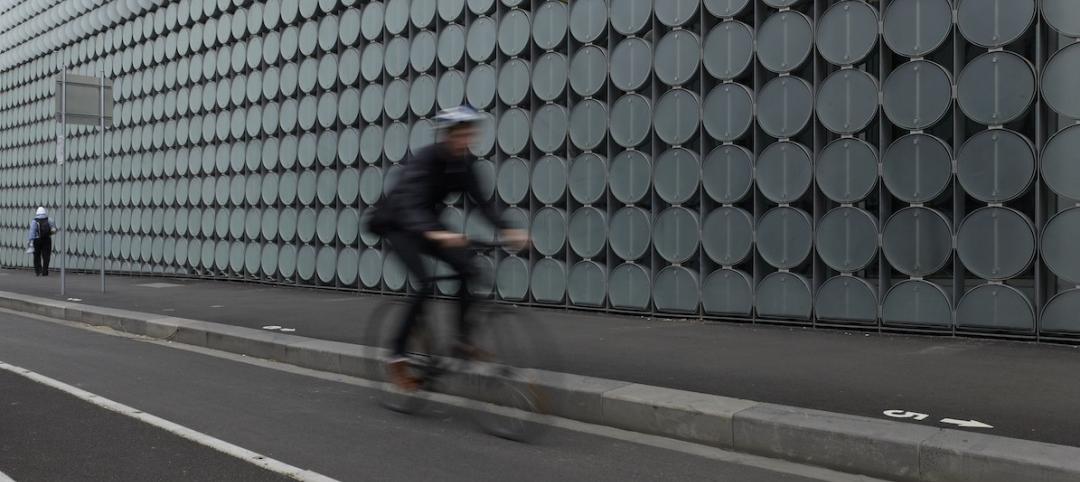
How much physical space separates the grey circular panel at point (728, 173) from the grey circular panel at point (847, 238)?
3.47 feet

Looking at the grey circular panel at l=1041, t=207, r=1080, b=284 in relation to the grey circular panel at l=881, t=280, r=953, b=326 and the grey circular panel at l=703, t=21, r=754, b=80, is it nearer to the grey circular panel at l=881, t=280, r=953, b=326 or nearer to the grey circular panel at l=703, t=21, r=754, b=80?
the grey circular panel at l=881, t=280, r=953, b=326

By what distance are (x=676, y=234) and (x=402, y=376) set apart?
19.4ft

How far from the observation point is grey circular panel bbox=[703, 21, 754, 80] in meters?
10.4

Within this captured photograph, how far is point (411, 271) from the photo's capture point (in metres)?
5.47

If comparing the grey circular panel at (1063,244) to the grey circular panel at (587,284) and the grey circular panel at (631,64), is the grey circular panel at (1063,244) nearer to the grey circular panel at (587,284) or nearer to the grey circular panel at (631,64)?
the grey circular panel at (631,64)

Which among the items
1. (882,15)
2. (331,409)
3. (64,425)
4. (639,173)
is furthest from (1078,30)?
(64,425)

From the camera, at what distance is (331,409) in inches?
249

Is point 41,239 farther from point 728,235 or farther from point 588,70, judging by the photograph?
point 728,235

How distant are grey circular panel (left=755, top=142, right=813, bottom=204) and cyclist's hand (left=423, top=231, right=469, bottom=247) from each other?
19.0 ft

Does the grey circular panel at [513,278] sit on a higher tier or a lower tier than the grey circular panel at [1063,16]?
lower

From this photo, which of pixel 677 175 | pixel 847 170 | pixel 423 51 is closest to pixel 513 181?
pixel 677 175

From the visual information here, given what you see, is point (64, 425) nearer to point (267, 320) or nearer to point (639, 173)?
point (267, 320)

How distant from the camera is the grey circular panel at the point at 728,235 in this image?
10.4m

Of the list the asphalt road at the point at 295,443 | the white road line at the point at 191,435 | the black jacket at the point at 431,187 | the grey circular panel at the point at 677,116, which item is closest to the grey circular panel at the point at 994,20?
the grey circular panel at the point at 677,116
